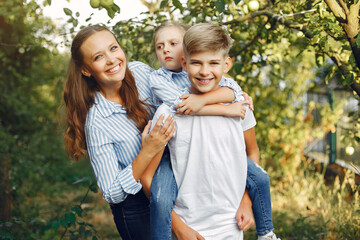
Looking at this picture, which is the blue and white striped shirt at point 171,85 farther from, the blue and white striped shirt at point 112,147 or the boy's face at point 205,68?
the blue and white striped shirt at point 112,147

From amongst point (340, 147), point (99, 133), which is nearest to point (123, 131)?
point (99, 133)

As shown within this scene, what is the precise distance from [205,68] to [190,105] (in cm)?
18

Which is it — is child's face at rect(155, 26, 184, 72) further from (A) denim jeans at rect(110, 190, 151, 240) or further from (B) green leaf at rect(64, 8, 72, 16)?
(B) green leaf at rect(64, 8, 72, 16)

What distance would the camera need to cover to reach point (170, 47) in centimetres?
233

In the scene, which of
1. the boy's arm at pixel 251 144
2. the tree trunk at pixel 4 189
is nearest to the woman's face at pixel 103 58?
the boy's arm at pixel 251 144

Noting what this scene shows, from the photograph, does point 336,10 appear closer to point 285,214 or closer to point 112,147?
point 112,147

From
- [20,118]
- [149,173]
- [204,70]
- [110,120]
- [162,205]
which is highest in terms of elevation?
[204,70]

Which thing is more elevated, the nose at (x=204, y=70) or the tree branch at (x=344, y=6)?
the tree branch at (x=344, y=6)

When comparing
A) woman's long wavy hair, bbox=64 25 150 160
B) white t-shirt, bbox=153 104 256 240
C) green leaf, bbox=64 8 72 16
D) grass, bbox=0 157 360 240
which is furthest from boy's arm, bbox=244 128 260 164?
green leaf, bbox=64 8 72 16

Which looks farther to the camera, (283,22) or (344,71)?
(283,22)

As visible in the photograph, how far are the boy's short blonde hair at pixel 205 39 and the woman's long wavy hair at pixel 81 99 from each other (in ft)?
Answer: 1.52

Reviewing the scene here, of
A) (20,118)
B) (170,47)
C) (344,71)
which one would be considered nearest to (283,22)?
(344,71)

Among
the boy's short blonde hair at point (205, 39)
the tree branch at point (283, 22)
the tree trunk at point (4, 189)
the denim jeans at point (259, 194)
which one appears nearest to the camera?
the boy's short blonde hair at point (205, 39)

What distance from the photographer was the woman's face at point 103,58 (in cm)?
206
